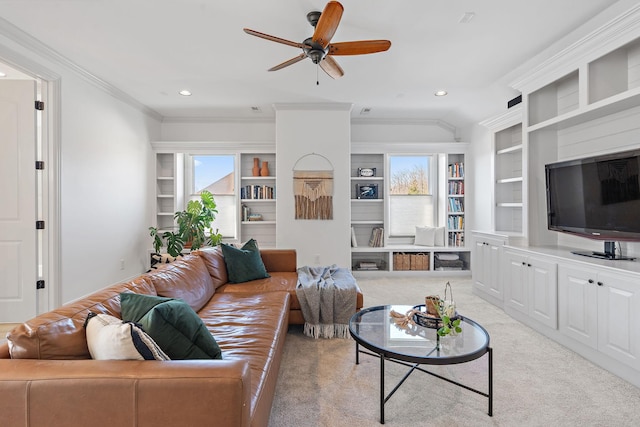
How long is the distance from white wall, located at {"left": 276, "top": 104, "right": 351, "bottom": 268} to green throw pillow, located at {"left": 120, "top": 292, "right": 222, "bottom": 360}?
3.59 metres

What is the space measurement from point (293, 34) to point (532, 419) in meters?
3.39

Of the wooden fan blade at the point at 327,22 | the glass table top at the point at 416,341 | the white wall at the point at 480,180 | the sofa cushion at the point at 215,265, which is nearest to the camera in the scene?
the glass table top at the point at 416,341

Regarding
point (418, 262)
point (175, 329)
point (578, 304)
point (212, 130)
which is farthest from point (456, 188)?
point (175, 329)

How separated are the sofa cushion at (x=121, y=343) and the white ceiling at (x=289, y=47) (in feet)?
8.03

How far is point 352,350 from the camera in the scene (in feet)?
8.66

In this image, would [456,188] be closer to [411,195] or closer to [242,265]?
[411,195]

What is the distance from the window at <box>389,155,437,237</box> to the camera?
5820 mm

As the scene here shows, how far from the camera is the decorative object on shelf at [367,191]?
220 inches

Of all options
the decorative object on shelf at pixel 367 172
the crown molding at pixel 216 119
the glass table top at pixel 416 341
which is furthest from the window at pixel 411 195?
the glass table top at pixel 416 341

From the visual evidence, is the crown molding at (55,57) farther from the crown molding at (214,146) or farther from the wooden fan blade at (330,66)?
the wooden fan blade at (330,66)

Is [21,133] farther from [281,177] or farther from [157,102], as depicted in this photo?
[281,177]

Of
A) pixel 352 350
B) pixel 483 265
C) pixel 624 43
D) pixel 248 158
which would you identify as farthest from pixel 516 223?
pixel 248 158

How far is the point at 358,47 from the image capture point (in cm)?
254

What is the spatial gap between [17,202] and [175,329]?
3.29m
